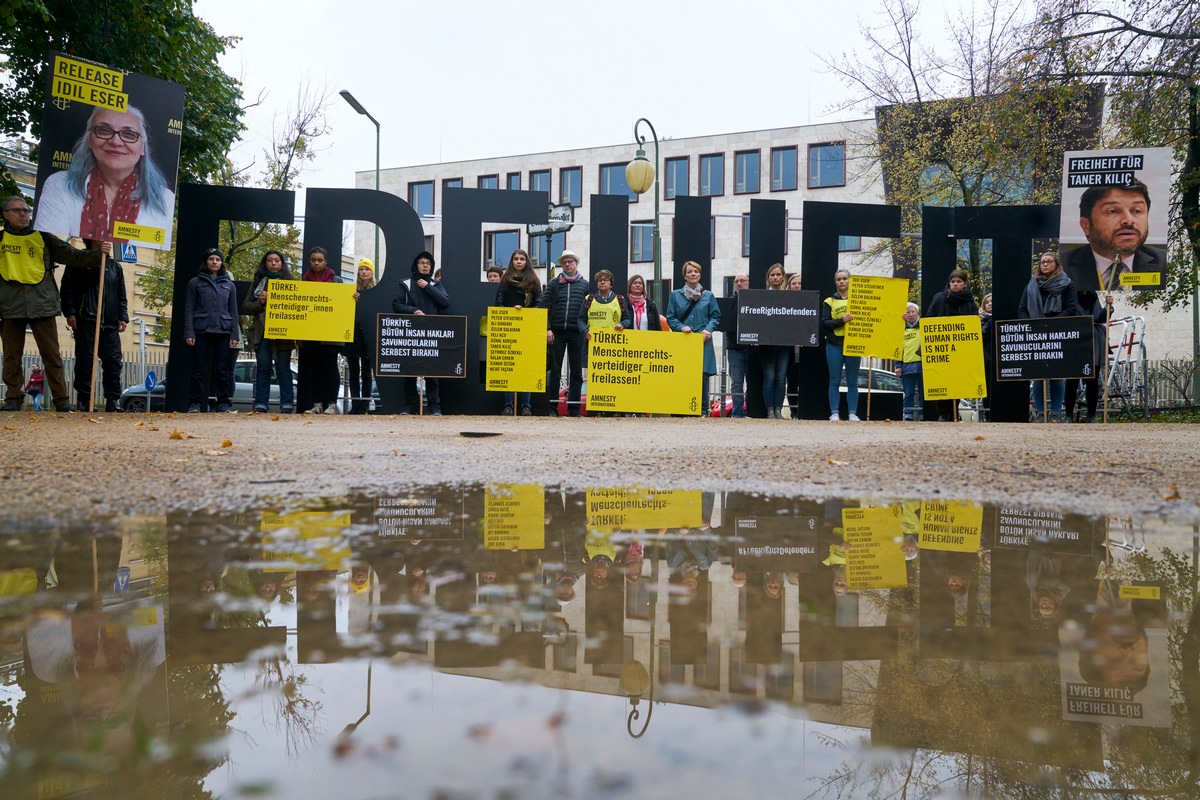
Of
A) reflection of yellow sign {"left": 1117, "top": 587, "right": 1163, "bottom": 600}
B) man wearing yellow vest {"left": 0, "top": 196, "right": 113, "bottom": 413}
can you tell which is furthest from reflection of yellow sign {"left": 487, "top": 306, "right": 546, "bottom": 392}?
reflection of yellow sign {"left": 1117, "top": 587, "right": 1163, "bottom": 600}

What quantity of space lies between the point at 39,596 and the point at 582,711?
122cm

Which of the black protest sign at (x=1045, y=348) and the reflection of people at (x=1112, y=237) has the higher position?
the reflection of people at (x=1112, y=237)

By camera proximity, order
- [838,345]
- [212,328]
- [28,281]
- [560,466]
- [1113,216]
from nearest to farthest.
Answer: [560,466] → [28,281] → [212,328] → [1113,216] → [838,345]

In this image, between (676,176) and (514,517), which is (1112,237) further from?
(676,176)

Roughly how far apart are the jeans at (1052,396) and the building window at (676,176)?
34343mm

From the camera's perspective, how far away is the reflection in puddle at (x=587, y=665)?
112 cm

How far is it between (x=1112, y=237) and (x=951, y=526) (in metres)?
10.6

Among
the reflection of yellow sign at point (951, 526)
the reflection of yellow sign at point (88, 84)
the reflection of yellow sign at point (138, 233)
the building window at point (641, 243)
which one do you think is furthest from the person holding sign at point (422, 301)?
the building window at point (641, 243)

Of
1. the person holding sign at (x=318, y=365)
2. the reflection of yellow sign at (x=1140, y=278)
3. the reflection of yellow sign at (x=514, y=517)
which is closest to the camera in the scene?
the reflection of yellow sign at (x=514, y=517)

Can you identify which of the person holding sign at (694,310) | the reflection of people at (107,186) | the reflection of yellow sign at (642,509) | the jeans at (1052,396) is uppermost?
the reflection of people at (107,186)

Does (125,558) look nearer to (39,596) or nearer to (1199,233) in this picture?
(39,596)

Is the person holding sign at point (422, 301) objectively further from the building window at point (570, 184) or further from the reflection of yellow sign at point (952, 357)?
the building window at point (570, 184)

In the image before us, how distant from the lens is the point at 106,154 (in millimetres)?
9992

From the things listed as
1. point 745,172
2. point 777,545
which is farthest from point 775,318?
point 745,172
